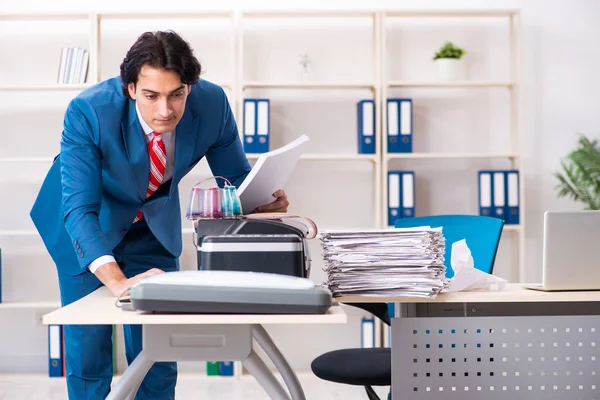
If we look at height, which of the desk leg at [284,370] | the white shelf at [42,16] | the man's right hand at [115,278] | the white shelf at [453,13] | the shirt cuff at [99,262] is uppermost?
the white shelf at [453,13]

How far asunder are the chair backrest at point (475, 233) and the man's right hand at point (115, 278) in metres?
1.25

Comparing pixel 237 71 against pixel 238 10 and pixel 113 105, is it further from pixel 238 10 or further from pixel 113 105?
pixel 113 105

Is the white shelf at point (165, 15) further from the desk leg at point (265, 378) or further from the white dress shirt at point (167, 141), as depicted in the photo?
the desk leg at point (265, 378)

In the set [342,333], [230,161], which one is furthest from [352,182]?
[230,161]

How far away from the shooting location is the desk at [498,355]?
1.59 metres

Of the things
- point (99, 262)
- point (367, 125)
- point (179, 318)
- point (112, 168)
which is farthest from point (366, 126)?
point (179, 318)

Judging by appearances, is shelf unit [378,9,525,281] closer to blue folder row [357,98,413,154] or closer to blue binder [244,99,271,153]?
blue folder row [357,98,413,154]

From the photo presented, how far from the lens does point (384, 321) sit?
7.43 feet

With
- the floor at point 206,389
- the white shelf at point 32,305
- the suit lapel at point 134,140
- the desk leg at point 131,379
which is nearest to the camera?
the desk leg at point 131,379

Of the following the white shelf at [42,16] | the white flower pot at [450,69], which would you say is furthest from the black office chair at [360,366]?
the white shelf at [42,16]

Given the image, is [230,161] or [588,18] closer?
[230,161]

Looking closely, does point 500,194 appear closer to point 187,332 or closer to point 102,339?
point 102,339

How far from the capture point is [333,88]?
13.5ft

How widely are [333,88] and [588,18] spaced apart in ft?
5.07
